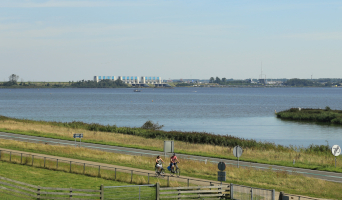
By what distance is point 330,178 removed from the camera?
110ft

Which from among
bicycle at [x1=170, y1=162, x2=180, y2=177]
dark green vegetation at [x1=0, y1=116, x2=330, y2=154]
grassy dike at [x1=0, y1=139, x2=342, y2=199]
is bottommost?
dark green vegetation at [x1=0, y1=116, x2=330, y2=154]

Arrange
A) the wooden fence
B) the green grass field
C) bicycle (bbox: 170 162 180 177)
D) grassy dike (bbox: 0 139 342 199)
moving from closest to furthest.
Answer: the wooden fence < the green grass field < grassy dike (bbox: 0 139 342 199) < bicycle (bbox: 170 162 180 177)

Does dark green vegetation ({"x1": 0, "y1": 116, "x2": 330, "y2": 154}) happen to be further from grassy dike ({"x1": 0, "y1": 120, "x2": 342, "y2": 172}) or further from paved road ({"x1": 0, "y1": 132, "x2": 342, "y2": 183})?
paved road ({"x1": 0, "y1": 132, "x2": 342, "y2": 183})

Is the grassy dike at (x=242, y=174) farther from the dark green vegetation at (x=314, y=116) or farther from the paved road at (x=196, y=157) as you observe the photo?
the dark green vegetation at (x=314, y=116)

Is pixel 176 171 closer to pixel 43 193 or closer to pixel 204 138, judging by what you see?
pixel 43 193

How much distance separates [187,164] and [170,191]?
41.3 feet

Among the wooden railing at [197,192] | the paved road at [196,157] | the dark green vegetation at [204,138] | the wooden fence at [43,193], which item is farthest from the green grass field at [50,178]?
the dark green vegetation at [204,138]

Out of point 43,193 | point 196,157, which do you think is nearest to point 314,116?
point 196,157

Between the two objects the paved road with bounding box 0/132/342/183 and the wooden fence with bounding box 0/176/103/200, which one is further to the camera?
the paved road with bounding box 0/132/342/183

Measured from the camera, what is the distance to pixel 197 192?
25.5 meters

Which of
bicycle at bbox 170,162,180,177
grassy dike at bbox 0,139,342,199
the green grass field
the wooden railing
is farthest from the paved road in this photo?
the green grass field

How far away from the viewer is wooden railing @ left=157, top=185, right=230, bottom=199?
24.6 metres

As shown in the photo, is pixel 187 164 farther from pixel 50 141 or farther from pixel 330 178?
pixel 50 141

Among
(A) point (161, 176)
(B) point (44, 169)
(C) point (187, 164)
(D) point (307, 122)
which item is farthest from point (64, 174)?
(D) point (307, 122)
